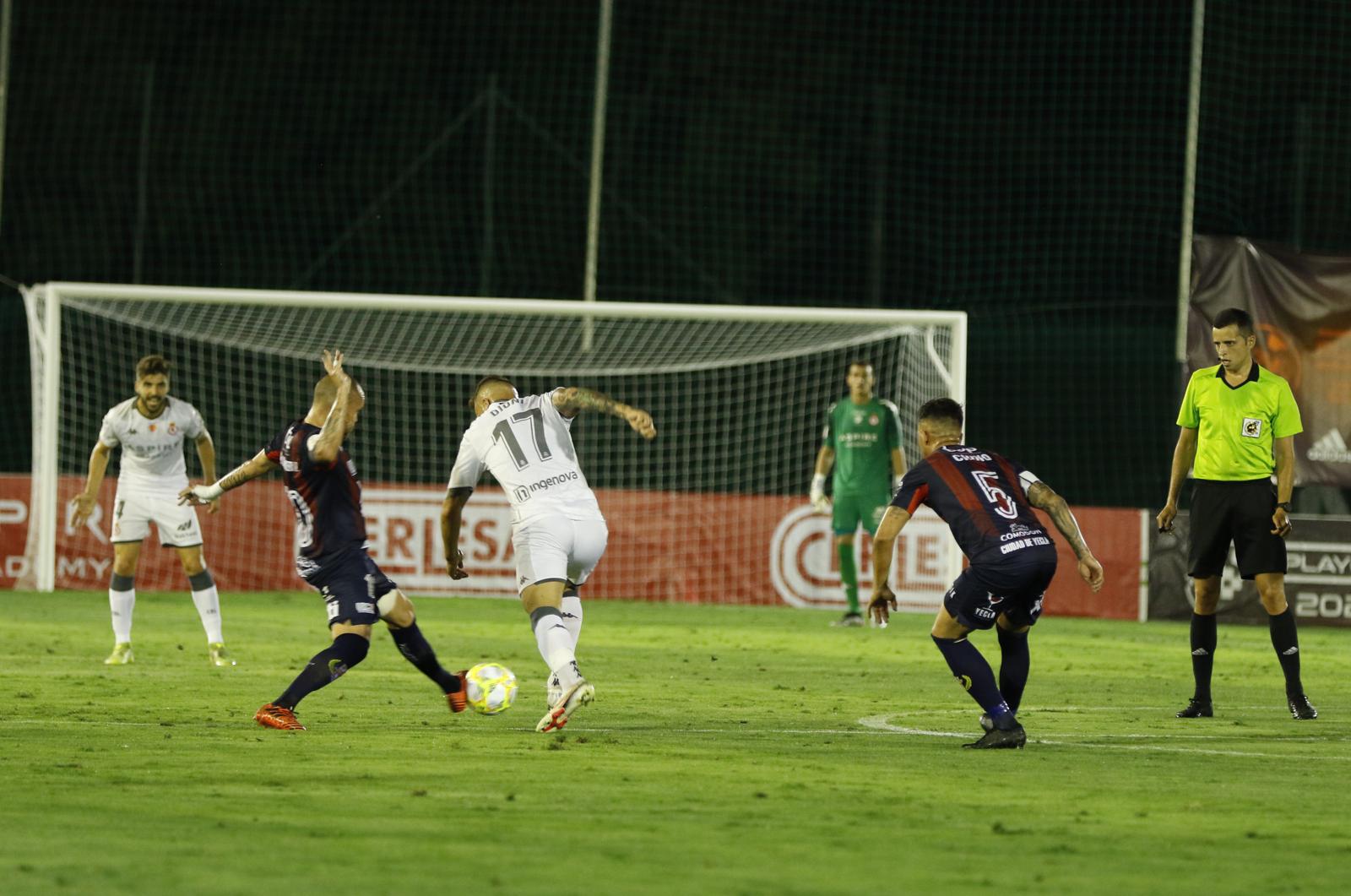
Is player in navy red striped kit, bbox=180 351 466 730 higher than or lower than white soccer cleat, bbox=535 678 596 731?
higher

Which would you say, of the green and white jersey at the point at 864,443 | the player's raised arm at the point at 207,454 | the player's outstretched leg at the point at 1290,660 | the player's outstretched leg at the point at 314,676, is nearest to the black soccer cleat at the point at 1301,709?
the player's outstretched leg at the point at 1290,660

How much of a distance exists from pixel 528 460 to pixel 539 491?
169mm

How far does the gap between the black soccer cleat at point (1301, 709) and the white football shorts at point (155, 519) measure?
24.8 feet

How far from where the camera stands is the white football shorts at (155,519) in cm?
1384

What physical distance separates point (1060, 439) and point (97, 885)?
3237cm

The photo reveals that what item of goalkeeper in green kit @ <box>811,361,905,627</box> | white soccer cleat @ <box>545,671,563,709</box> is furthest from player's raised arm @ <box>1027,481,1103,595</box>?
goalkeeper in green kit @ <box>811,361,905,627</box>

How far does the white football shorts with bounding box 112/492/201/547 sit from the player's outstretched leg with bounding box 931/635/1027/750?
6775 mm

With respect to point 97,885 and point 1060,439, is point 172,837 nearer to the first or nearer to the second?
point 97,885

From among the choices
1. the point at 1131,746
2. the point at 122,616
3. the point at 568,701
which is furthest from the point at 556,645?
the point at 122,616

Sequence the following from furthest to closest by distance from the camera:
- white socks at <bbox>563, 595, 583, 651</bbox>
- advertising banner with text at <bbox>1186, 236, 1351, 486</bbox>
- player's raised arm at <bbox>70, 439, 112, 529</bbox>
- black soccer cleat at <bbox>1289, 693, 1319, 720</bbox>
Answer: advertising banner with text at <bbox>1186, 236, 1351, 486</bbox> < player's raised arm at <bbox>70, 439, 112, 529</bbox> < black soccer cleat at <bbox>1289, 693, 1319, 720</bbox> < white socks at <bbox>563, 595, 583, 651</bbox>

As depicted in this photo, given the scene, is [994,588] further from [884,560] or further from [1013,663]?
[1013,663]

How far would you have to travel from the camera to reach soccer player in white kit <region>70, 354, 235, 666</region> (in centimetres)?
1372

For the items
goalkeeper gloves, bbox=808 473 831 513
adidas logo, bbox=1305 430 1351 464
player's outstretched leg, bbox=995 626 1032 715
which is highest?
adidas logo, bbox=1305 430 1351 464

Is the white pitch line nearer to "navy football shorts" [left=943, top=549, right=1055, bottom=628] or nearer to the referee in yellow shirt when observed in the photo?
"navy football shorts" [left=943, top=549, right=1055, bottom=628]
